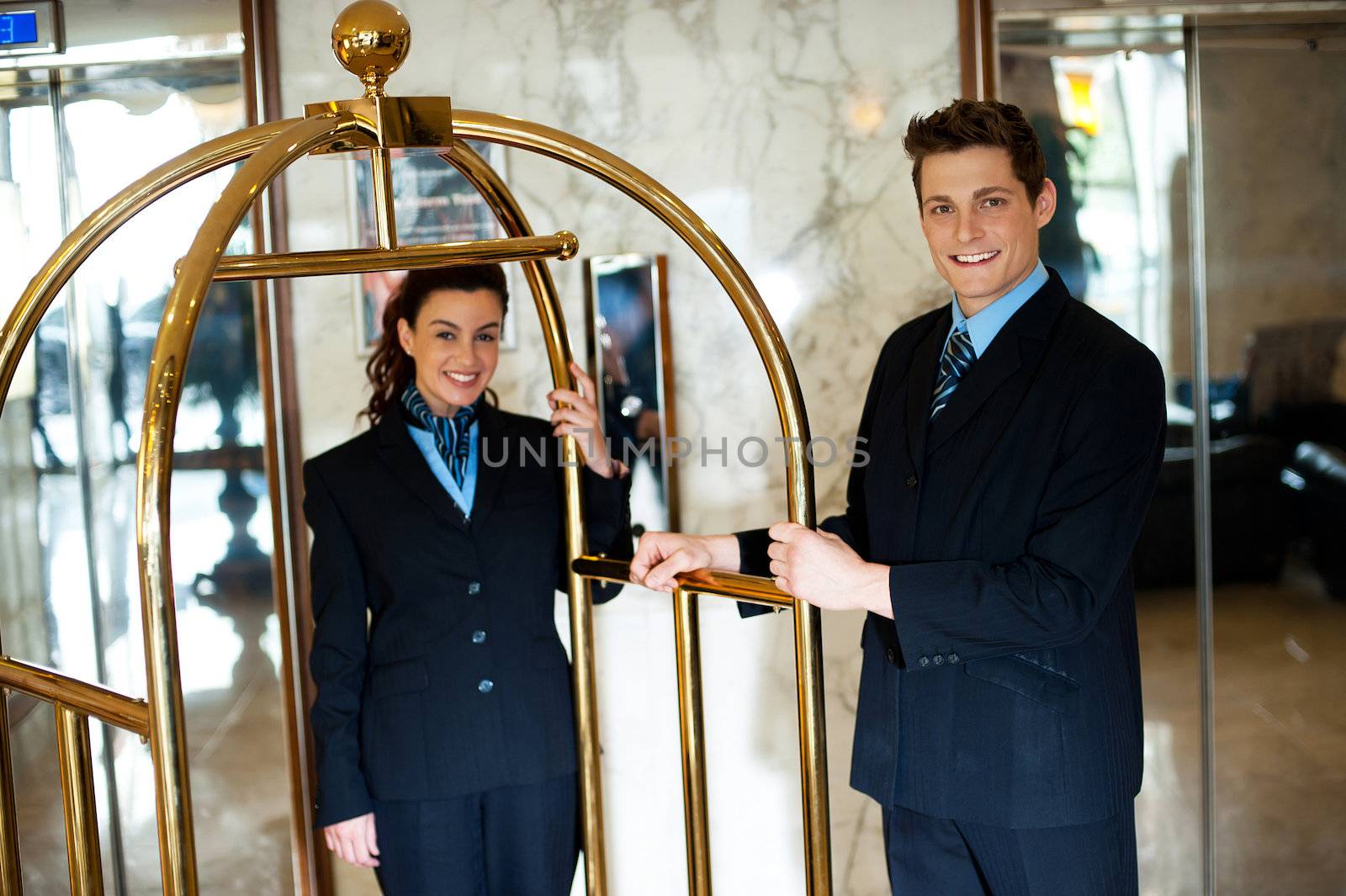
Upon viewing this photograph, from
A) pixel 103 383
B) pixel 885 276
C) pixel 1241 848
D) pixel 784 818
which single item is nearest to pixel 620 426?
pixel 885 276

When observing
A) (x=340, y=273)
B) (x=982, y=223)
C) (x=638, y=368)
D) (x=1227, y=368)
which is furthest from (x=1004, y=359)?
(x=1227, y=368)

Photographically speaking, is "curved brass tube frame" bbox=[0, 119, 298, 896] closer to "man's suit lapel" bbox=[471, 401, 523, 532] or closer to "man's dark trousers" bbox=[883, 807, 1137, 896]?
"man's suit lapel" bbox=[471, 401, 523, 532]

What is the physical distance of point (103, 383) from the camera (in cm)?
294

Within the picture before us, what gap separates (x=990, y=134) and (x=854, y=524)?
680 millimetres

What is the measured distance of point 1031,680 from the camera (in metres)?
1.74

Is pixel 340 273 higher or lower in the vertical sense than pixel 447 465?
higher

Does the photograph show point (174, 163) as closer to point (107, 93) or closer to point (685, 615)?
point (685, 615)

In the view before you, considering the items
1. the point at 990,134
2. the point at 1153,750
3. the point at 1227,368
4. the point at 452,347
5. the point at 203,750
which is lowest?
the point at 1153,750

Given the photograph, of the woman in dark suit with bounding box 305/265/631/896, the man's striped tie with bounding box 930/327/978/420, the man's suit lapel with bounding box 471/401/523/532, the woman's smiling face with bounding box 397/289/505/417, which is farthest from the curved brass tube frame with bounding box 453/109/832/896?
the man's suit lapel with bounding box 471/401/523/532

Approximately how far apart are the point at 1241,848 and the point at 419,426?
7.78 feet


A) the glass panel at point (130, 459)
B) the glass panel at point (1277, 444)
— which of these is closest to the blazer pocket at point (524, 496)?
the glass panel at point (130, 459)

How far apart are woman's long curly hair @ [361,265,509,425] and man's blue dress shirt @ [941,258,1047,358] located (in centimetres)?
84

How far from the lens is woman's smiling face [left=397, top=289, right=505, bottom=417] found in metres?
2.14

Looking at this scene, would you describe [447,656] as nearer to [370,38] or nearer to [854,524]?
[854,524]
